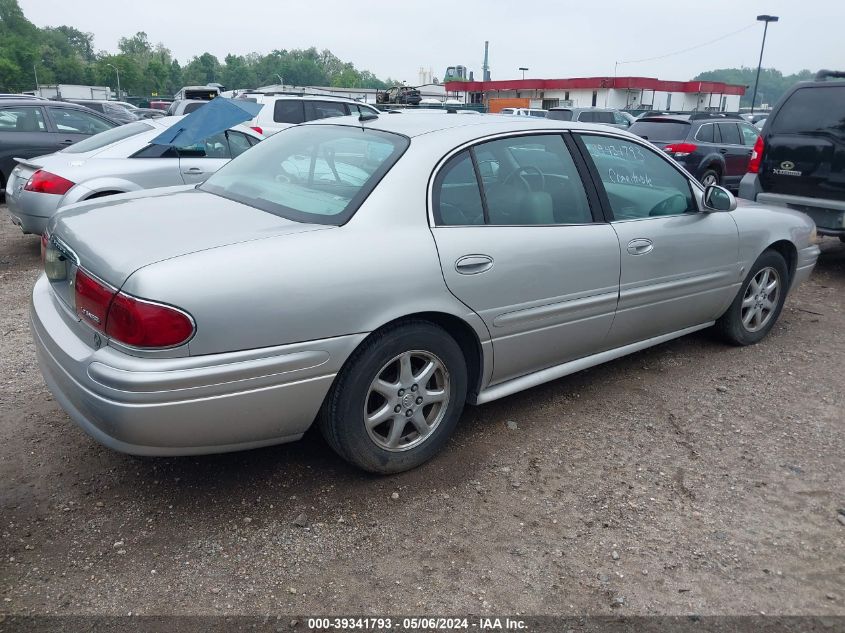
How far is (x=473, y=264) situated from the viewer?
3111mm

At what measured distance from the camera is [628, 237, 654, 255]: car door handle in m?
3.81

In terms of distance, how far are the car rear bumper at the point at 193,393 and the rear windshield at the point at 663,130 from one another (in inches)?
430

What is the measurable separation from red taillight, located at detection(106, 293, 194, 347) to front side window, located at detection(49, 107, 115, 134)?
879cm

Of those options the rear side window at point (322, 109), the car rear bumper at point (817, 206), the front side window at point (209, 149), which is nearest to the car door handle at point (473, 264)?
the front side window at point (209, 149)

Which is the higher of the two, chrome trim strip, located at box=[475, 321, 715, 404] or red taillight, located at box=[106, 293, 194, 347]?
red taillight, located at box=[106, 293, 194, 347]

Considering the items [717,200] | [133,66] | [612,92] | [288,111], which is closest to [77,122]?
[288,111]

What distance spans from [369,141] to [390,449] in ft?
4.89

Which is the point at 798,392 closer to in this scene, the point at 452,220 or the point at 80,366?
the point at 452,220

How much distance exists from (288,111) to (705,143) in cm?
725

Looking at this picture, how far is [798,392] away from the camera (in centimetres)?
428

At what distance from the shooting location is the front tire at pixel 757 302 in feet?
15.7

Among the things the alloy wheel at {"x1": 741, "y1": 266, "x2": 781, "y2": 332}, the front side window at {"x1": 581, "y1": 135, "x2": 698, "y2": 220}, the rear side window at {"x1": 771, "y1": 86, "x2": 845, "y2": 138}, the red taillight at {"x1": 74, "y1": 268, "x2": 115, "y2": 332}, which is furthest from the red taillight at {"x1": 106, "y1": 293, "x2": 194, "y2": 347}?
the rear side window at {"x1": 771, "y1": 86, "x2": 845, "y2": 138}

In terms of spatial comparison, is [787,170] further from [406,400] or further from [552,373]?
[406,400]

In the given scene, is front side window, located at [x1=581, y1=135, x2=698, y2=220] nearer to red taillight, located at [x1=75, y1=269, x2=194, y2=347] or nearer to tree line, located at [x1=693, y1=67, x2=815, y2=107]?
red taillight, located at [x1=75, y1=269, x2=194, y2=347]
